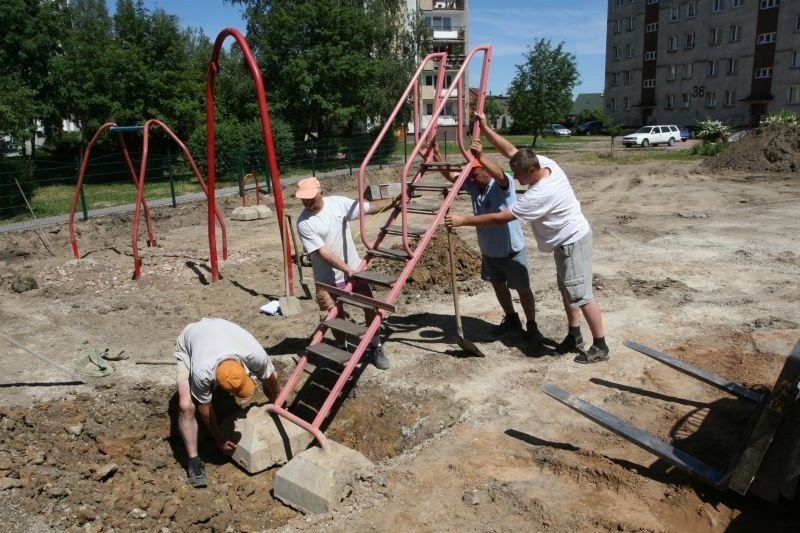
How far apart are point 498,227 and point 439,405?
174 cm

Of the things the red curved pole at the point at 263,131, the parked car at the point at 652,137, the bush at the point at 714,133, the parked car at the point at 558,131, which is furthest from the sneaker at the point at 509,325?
the parked car at the point at 558,131

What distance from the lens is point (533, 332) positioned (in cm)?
583

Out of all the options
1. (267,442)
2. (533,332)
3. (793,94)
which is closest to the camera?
(267,442)

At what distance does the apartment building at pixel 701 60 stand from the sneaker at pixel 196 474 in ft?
152

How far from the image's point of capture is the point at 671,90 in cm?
4981

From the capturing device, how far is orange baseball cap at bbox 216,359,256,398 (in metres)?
3.91

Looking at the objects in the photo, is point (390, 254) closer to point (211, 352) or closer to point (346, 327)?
point (346, 327)

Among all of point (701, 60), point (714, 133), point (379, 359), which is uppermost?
point (701, 60)

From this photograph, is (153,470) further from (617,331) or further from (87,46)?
(87,46)

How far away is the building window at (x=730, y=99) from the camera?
147 feet

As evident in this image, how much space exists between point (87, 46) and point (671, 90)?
144 feet

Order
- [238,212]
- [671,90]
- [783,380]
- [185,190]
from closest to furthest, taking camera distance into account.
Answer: [783,380] → [238,212] → [185,190] → [671,90]

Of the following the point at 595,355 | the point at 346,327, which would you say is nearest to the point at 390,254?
the point at 346,327

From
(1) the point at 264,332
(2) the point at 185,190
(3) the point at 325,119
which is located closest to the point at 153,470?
(1) the point at 264,332
